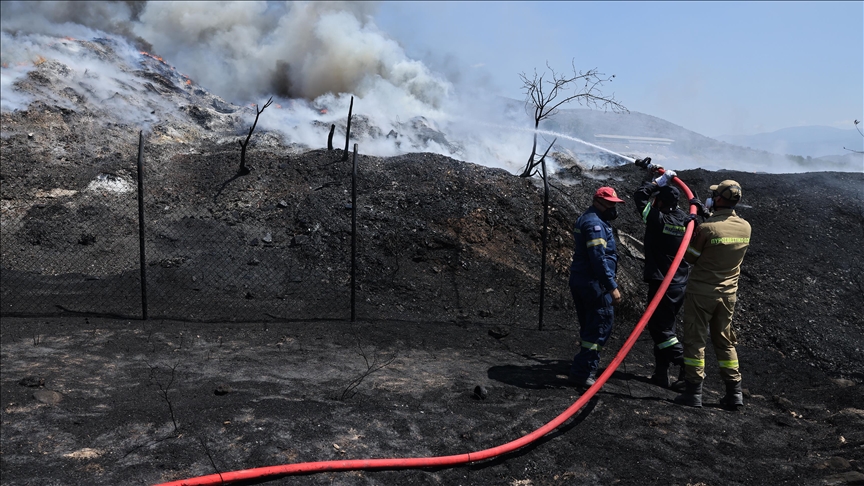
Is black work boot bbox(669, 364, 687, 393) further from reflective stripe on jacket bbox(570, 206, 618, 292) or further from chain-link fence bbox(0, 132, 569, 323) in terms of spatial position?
chain-link fence bbox(0, 132, 569, 323)

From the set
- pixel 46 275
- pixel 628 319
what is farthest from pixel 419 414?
pixel 46 275

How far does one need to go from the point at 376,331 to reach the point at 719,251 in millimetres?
4046

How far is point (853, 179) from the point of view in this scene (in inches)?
449

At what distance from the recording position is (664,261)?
580cm

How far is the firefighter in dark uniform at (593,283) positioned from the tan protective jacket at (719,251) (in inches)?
28.8

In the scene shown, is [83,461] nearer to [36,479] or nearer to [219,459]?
[36,479]

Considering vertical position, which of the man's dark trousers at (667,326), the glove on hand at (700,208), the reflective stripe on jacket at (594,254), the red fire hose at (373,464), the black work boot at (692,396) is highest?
the glove on hand at (700,208)

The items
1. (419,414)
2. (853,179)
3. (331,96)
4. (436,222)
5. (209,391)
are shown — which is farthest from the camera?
(331,96)

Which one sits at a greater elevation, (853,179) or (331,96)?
(331,96)

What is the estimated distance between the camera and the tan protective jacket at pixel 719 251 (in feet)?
17.1

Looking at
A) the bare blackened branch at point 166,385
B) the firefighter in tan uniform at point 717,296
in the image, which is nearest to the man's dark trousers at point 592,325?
the firefighter in tan uniform at point 717,296

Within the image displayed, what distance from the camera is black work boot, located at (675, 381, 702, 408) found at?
5250 millimetres

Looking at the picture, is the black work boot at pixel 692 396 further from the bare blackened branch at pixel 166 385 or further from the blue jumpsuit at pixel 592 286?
the bare blackened branch at pixel 166 385

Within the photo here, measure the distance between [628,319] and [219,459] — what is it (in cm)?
597
